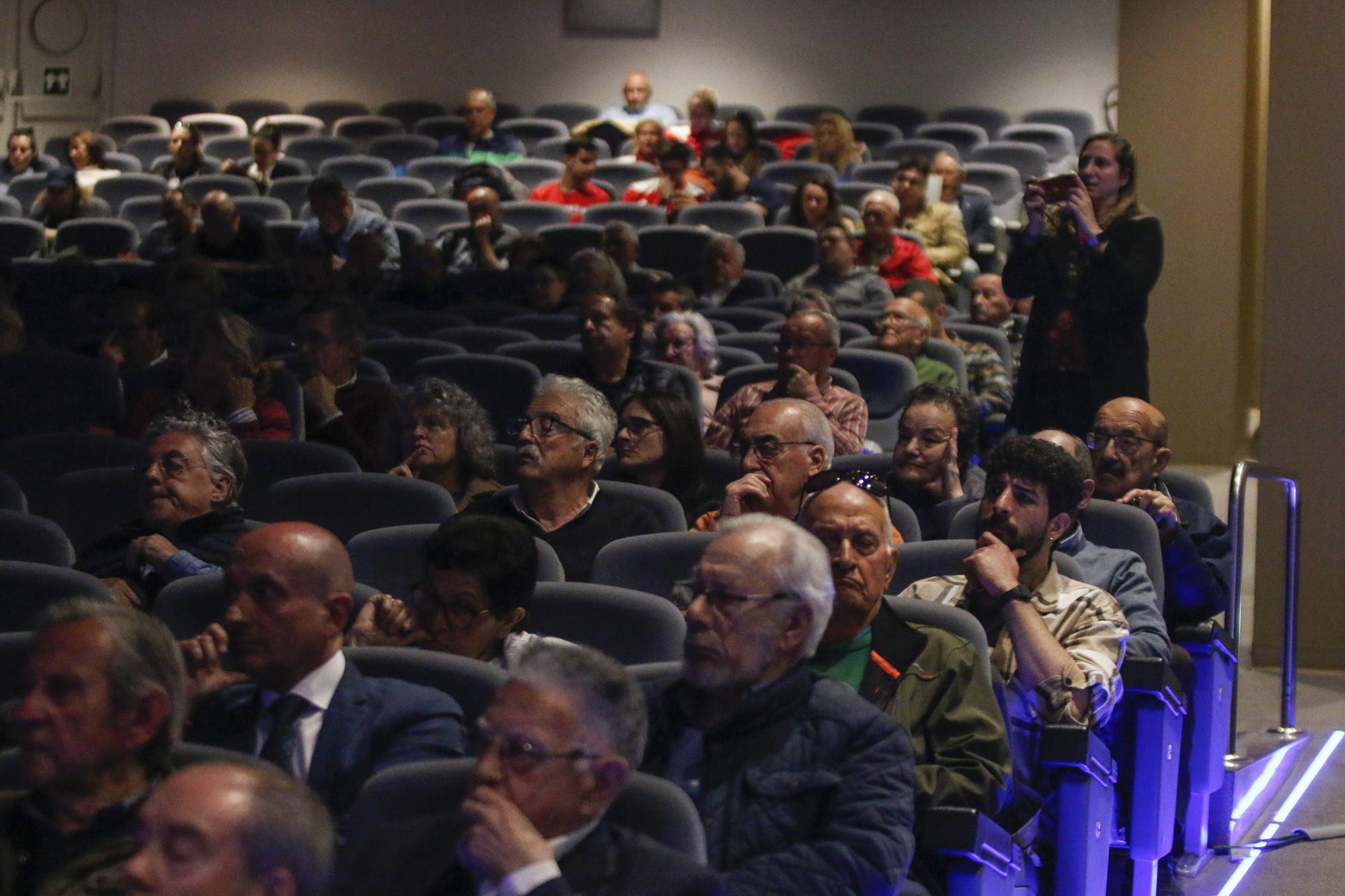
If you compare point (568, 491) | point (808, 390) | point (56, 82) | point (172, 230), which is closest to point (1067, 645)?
point (568, 491)

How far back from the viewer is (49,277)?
7246 mm

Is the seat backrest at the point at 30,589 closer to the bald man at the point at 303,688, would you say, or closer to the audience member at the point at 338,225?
the bald man at the point at 303,688

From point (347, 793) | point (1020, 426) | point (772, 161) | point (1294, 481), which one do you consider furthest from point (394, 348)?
point (772, 161)

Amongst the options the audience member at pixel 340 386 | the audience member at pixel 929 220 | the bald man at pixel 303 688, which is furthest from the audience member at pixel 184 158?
the bald man at pixel 303 688

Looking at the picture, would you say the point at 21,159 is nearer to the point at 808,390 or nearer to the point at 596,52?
the point at 596,52

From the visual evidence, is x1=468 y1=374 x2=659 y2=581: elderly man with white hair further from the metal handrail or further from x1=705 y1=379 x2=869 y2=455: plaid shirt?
the metal handrail

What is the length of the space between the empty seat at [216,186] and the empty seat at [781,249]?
3576 millimetres

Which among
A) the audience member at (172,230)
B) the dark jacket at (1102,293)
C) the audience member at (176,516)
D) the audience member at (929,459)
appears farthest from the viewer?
the audience member at (172,230)

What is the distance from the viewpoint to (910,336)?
5652 millimetres

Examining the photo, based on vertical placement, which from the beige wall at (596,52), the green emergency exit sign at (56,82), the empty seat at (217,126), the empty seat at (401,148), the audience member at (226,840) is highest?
the beige wall at (596,52)

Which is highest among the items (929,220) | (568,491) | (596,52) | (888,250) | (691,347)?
(596,52)

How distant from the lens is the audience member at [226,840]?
5.21 ft

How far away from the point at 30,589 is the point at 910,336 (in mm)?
3372

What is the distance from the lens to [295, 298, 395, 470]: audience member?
4.70 m
